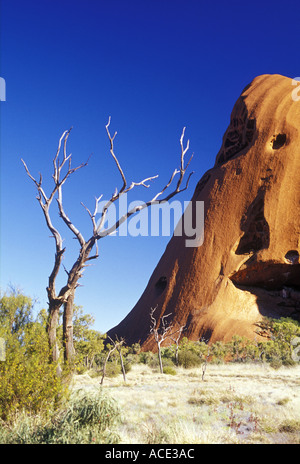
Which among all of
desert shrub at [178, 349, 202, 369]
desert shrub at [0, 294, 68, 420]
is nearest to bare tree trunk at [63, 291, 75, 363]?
desert shrub at [0, 294, 68, 420]

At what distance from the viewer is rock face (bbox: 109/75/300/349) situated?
106ft

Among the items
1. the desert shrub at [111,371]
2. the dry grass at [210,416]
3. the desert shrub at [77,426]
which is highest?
the desert shrub at [77,426]

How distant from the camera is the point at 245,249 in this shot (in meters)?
35.0

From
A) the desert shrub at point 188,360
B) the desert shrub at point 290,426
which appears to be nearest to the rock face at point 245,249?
the desert shrub at point 188,360

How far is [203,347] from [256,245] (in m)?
12.4

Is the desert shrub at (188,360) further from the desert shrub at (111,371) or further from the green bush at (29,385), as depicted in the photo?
the green bush at (29,385)

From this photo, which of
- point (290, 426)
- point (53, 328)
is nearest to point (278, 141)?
point (290, 426)

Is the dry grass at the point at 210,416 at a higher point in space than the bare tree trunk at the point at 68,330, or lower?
lower

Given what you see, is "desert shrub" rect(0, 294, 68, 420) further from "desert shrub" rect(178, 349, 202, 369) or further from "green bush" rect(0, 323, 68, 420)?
"desert shrub" rect(178, 349, 202, 369)

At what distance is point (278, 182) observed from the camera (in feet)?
114

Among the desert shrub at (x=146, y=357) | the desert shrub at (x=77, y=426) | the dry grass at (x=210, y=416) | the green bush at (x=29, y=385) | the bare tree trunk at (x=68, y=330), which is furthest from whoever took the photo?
the desert shrub at (x=146, y=357)

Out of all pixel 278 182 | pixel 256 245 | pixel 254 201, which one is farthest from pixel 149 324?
pixel 278 182

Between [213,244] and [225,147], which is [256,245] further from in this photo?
[225,147]

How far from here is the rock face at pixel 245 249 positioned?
32.3 m
